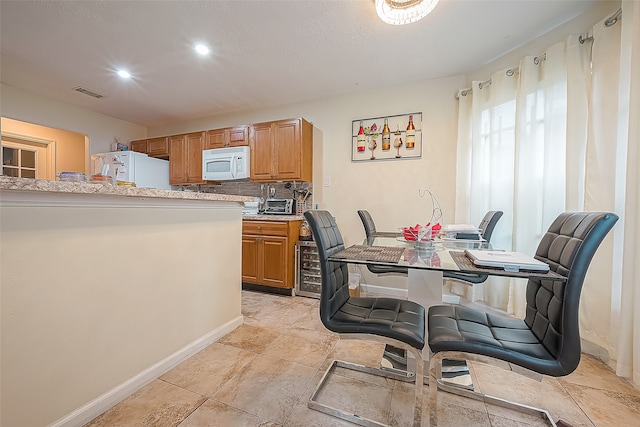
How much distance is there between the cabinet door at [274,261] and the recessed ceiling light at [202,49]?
194cm

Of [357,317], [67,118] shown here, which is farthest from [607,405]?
[67,118]

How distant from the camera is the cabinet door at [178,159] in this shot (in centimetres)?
385

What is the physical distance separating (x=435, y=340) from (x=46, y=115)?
5.00m

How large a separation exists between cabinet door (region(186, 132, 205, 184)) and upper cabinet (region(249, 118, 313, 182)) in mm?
919

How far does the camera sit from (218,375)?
1525mm

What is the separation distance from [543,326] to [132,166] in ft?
15.1

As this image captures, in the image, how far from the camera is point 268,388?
1421mm

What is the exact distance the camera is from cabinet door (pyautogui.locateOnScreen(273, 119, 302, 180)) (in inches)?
122

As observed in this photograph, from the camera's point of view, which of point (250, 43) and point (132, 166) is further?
point (132, 166)

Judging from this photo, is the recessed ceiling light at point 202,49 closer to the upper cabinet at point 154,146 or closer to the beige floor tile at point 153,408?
the upper cabinet at point 154,146

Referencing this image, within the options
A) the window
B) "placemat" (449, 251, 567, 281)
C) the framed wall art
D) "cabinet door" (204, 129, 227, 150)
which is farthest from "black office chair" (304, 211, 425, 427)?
the window

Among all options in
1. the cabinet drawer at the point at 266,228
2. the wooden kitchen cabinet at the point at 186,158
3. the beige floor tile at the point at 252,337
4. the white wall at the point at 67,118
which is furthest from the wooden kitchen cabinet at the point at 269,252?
the white wall at the point at 67,118

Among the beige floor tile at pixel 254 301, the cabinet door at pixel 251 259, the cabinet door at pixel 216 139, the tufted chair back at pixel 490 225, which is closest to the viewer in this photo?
the tufted chair back at pixel 490 225

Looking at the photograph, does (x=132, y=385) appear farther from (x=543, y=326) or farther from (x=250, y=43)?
(x=250, y=43)
